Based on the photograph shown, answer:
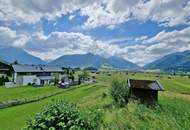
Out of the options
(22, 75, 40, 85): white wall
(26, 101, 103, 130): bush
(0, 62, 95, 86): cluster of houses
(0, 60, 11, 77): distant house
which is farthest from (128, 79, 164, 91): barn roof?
(0, 60, 11, 77): distant house

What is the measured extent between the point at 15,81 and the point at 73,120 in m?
68.1

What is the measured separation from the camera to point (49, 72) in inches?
3634

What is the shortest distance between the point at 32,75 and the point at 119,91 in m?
50.0

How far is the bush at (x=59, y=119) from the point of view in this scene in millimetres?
9930

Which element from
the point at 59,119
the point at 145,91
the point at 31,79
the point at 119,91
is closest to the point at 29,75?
the point at 31,79

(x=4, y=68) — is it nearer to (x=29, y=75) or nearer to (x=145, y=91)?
(x=29, y=75)

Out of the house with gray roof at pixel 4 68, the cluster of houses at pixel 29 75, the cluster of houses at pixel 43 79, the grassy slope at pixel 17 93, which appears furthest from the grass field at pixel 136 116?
the house with gray roof at pixel 4 68

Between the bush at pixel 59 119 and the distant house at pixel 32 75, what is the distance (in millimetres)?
66897

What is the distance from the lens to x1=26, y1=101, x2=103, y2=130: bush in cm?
993

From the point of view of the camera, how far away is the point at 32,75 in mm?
80500

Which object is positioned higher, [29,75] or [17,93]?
[29,75]

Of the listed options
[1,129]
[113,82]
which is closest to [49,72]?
[113,82]

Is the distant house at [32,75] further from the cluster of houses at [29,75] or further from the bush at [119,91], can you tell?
the bush at [119,91]

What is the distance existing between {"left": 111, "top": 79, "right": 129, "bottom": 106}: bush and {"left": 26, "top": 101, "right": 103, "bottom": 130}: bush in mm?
26904
